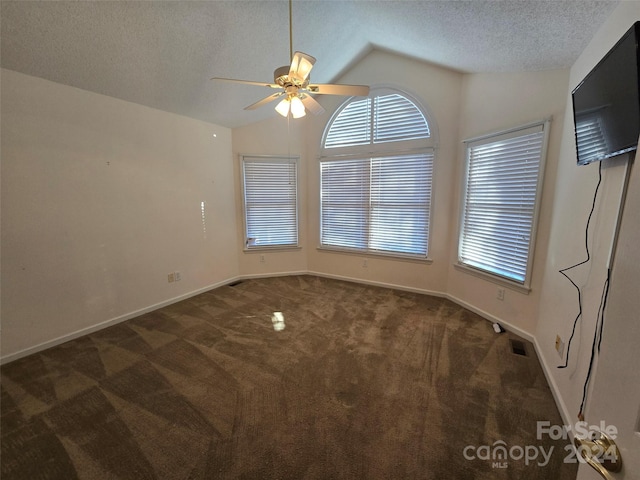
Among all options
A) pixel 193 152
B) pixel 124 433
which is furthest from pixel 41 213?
pixel 124 433

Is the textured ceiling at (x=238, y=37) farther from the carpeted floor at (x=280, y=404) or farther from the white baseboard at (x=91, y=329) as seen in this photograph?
the carpeted floor at (x=280, y=404)

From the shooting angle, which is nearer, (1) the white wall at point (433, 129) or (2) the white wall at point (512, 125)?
(2) the white wall at point (512, 125)

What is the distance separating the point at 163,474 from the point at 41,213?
2.51m

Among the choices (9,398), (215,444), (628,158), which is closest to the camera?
(628,158)

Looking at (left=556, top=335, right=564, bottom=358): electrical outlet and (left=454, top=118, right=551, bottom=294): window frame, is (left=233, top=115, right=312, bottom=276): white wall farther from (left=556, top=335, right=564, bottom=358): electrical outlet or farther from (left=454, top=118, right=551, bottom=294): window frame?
(left=556, top=335, right=564, bottom=358): electrical outlet

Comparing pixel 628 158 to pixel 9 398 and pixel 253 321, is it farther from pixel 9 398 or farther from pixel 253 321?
pixel 9 398

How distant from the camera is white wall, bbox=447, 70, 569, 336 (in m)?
2.31

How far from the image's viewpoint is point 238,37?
2438 mm

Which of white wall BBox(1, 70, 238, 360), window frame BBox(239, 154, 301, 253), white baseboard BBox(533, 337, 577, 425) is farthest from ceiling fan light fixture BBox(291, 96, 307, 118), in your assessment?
white baseboard BBox(533, 337, 577, 425)

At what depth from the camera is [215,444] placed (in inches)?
59.6

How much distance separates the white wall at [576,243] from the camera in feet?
4.73

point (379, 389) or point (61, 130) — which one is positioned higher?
point (61, 130)

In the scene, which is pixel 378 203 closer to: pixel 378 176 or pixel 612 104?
pixel 378 176

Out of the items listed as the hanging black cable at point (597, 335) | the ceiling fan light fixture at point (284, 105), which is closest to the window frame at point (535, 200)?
the hanging black cable at point (597, 335)
